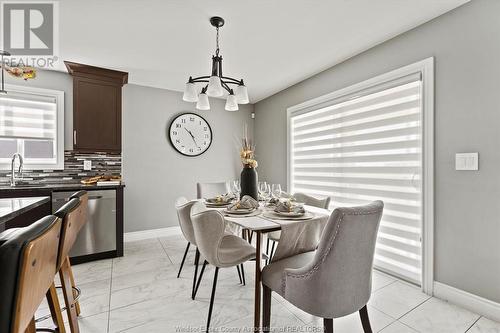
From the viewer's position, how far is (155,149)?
3898 mm

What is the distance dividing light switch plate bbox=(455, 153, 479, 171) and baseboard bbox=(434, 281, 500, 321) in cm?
100

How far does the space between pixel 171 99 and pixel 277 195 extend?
2.74 metres

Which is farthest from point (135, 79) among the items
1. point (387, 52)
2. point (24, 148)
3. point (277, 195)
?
point (387, 52)

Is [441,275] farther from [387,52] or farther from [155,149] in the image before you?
[155,149]

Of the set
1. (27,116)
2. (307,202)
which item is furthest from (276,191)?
(27,116)

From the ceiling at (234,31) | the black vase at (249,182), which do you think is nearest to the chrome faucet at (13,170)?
the ceiling at (234,31)

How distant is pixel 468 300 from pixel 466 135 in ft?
4.32

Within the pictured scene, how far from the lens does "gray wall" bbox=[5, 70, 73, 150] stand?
125 inches

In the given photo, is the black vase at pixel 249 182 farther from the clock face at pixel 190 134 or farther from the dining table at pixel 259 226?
the clock face at pixel 190 134

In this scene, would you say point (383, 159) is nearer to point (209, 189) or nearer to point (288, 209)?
point (288, 209)

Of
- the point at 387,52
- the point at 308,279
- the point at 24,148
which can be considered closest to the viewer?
the point at 308,279

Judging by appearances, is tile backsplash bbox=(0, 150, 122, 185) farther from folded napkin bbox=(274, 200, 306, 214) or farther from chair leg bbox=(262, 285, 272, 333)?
chair leg bbox=(262, 285, 272, 333)

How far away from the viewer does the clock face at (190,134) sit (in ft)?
13.2

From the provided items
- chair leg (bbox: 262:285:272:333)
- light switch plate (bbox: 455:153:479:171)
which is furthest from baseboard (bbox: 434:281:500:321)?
chair leg (bbox: 262:285:272:333)
